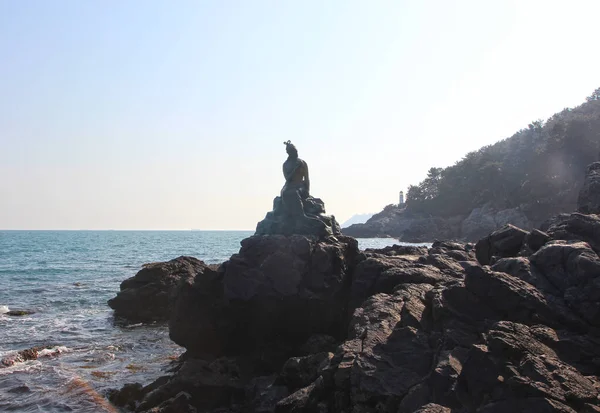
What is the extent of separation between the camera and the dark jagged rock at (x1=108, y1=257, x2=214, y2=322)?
86.0ft

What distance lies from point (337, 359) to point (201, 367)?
21.1 ft

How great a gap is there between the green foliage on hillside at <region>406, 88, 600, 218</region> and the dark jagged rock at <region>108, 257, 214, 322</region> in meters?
56.5

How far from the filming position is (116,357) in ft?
62.5

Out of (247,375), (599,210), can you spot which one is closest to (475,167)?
(599,210)

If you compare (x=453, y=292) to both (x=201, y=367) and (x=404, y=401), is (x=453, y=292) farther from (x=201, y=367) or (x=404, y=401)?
(x=201, y=367)

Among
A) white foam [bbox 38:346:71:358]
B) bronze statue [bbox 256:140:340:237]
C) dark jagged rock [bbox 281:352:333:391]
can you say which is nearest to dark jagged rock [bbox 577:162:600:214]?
bronze statue [bbox 256:140:340:237]

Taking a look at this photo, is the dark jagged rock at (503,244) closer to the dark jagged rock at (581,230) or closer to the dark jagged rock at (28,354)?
the dark jagged rock at (581,230)

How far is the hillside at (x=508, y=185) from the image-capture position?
211ft

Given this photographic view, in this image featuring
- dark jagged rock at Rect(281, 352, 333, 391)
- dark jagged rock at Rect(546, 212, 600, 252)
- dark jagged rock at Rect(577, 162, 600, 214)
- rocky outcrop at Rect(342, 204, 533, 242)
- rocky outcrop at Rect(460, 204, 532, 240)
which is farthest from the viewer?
rocky outcrop at Rect(342, 204, 533, 242)

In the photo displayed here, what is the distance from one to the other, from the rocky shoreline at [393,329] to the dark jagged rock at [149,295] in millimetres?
8735

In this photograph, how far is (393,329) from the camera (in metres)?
10.3

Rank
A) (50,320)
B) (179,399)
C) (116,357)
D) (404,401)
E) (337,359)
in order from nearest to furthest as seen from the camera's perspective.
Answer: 1. (404,401)
2. (337,359)
3. (179,399)
4. (116,357)
5. (50,320)

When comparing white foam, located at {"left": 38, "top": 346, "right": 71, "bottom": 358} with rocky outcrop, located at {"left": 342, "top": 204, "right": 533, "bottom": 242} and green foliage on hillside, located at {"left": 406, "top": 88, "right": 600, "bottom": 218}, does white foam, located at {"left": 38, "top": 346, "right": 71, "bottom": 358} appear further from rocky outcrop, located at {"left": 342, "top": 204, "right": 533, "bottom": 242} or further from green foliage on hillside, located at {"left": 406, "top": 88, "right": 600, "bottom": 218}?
green foliage on hillside, located at {"left": 406, "top": 88, "right": 600, "bottom": 218}

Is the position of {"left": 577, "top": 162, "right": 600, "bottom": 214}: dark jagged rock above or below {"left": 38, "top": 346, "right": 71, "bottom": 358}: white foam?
above
